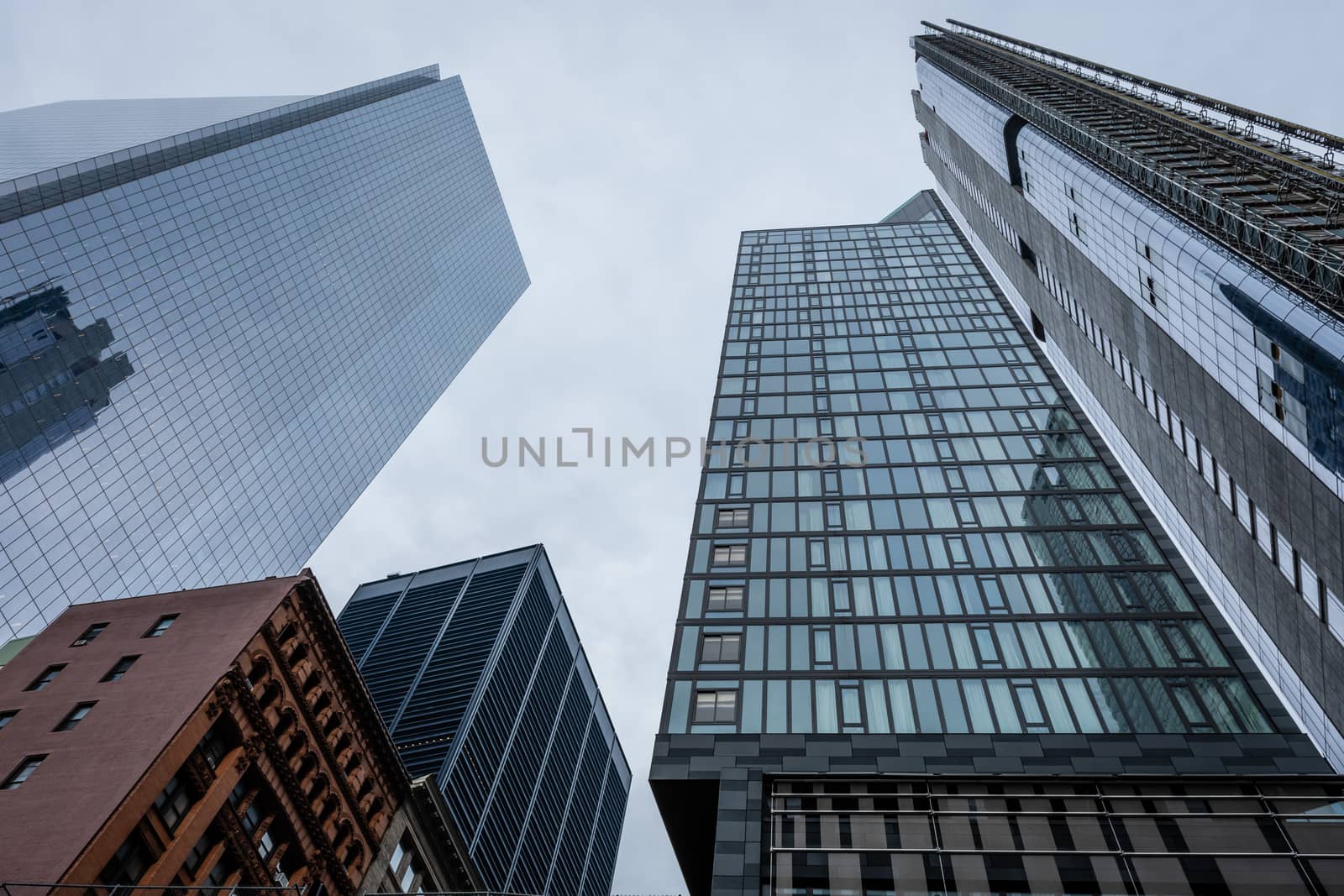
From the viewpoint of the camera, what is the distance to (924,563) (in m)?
55.8

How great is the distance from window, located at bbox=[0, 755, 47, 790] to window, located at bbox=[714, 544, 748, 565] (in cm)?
3547

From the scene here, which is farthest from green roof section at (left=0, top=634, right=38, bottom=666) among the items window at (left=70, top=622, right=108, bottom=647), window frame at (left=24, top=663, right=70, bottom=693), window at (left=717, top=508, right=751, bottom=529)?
window at (left=717, top=508, right=751, bottom=529)

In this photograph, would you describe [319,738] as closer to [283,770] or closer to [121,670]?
[283,770]

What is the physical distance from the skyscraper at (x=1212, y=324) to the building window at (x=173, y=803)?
53071mm

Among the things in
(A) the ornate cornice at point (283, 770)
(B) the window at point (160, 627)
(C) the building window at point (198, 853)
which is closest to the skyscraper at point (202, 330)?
(B) the window at point (160, 627)

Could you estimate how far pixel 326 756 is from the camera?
5216 centimetres

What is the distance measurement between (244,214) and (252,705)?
97580 millimetres

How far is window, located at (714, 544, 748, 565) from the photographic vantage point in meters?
56.7

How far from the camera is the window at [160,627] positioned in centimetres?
5275

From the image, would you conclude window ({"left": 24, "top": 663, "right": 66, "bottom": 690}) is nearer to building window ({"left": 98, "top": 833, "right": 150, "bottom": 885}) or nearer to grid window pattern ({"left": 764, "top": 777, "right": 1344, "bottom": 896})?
building window ({"left": 98, "top": 833, "right": 150, "bottom": 885})

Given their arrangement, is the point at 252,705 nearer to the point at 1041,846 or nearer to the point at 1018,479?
the point at 1041,846

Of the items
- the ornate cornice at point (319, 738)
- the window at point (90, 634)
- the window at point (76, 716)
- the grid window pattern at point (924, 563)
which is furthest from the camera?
the window at point (90, 634)

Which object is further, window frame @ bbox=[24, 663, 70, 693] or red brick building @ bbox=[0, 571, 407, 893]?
window frame @ bbox=[24, 663, 70, 693]

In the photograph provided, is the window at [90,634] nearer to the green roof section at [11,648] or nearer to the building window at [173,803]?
the building window at [173,803]
